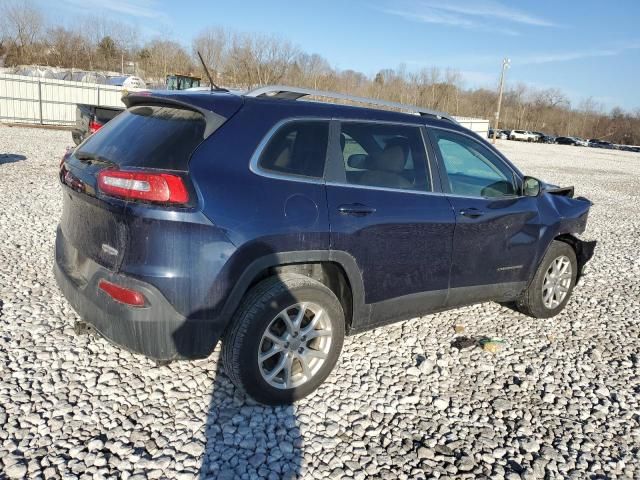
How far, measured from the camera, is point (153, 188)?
2.66 meters

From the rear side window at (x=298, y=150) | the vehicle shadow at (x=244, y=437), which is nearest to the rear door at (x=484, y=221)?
the rear side window at (x=298, y=150)

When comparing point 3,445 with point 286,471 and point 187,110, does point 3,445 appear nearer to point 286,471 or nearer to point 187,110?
point 286,471

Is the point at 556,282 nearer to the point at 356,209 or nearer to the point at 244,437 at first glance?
the point at 356,209

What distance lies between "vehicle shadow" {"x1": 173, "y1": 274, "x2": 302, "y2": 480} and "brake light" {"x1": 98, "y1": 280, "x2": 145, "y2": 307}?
10.3 inches

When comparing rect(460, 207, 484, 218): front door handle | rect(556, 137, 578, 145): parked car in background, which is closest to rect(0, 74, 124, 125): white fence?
rect(460, 207, 484, 218): front door handle

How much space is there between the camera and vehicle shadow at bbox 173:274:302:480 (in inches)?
103

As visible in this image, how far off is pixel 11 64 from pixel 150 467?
62.1 m

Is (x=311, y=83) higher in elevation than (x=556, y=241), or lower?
higher

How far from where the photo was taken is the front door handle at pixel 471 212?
384 cm

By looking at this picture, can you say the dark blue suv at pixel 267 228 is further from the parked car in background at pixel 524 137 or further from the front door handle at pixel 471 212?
the parked car in background at pixel 524 137

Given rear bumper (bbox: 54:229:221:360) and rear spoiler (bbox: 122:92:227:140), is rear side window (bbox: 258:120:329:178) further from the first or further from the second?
rear bumper (bbox: 54:229:221:360)

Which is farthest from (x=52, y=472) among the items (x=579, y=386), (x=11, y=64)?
(x=11, y=64)

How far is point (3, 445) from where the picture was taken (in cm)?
264

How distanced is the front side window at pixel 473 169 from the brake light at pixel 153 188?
210 cm
